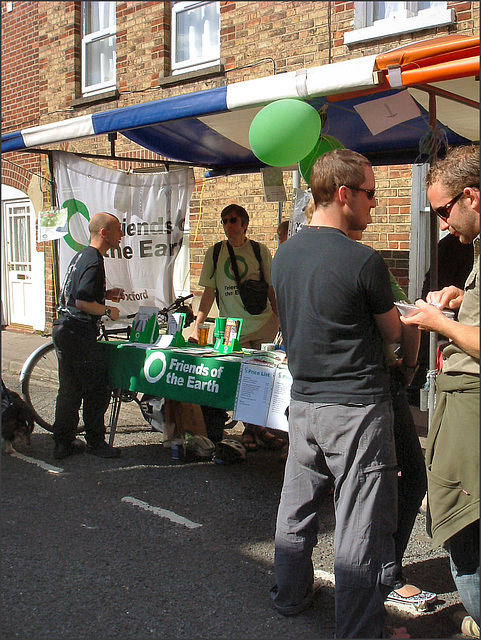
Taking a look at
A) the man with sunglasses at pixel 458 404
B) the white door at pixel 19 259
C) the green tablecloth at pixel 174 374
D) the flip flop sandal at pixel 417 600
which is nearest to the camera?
the man with sunglasses at pixel 458 404

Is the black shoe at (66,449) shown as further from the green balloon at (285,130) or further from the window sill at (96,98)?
the window sill at (96,98)

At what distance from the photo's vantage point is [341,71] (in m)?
3.67

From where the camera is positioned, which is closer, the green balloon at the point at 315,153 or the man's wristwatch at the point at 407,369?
the man's wristwatch at the point at 407,369

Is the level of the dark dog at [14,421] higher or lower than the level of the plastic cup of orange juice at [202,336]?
lower

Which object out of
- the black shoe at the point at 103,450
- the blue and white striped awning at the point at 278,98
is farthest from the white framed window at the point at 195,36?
the black shoe at the point at 103,450

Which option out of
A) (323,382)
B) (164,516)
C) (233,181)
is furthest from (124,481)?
(233,181)

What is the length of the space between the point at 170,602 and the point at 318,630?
0.71 metres

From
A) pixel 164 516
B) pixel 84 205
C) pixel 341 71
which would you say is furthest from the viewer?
pixel 84 205

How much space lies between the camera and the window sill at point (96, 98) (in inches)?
405

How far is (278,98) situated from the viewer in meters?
3.96

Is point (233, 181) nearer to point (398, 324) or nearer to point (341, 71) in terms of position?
point (341, 71)

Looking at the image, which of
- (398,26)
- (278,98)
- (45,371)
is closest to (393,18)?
(398,26)

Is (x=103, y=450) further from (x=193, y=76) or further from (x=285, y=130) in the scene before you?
(x=193, y=76)

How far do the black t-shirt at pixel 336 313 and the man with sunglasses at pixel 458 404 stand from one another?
178mm
